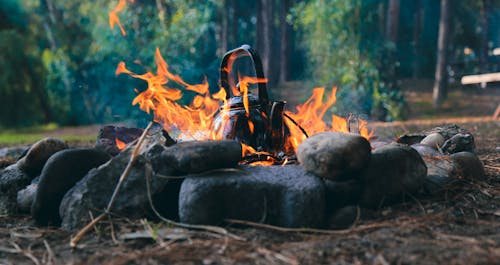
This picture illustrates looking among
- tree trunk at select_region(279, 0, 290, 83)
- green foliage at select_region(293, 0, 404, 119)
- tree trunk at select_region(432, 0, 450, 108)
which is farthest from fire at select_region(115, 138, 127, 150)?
tree trunk at select_region(279, 0, 290, 83)

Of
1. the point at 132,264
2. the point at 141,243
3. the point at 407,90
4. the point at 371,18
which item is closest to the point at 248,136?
the point at 141,243

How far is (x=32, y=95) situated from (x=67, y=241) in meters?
22.8

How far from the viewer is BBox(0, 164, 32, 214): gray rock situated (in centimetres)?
439

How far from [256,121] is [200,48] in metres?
12.8

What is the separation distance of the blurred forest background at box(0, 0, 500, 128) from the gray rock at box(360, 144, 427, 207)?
651cm

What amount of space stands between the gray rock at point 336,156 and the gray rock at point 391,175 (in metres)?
0.13

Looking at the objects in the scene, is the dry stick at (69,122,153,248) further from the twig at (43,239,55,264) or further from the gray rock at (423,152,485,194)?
the gray rock at (423,152,485,194)

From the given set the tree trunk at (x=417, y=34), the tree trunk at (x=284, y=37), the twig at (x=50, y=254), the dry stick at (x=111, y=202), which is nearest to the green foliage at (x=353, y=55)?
the tree trunk at (x=284, y=37)

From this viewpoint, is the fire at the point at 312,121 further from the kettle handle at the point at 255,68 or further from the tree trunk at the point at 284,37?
the tree trunk at the point at 284,37

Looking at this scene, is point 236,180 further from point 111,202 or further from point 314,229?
point 111,202

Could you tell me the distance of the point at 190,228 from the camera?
3.25 m

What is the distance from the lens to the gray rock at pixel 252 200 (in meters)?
3.27

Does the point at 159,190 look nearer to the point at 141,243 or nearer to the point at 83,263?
the point at 141,243

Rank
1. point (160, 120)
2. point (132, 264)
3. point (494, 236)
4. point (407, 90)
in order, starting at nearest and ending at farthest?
point (132, 264), point (494, 236), point (160, 120), point (407, 90)
